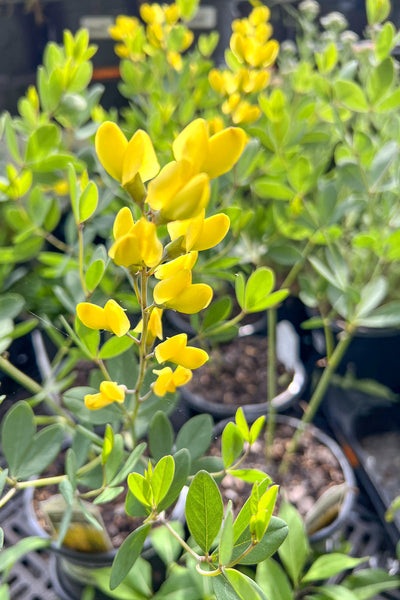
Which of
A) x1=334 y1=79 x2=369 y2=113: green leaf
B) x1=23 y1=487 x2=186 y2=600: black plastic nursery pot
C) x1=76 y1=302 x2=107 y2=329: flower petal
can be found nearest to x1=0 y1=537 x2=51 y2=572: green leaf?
x1=23 y1=487 x2=186 y2=600: black plastic nursery pot

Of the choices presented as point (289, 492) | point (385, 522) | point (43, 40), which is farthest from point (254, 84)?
point (43, 40)

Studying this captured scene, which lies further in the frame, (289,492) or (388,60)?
(289,492)

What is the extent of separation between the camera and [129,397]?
438 mm

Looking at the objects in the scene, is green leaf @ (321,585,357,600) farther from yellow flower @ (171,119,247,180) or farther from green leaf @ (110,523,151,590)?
yellow flower @ (171,119,247,180)

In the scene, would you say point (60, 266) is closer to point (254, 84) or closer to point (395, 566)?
point (254, 84)

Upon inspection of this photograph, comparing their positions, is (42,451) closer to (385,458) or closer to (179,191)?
(179,191)

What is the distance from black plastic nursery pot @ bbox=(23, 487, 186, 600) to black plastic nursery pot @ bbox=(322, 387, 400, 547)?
0.41 meters

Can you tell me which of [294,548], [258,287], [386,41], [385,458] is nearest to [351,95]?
[386,41]

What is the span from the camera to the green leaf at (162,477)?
30 centimetres

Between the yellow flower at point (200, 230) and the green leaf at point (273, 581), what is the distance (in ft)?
1.00

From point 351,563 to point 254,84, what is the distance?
469 mm

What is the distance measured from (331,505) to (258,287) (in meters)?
0.31

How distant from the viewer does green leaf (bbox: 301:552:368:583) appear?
52 cm

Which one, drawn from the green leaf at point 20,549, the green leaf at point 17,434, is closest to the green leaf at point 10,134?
the green leaf at point 17,434
